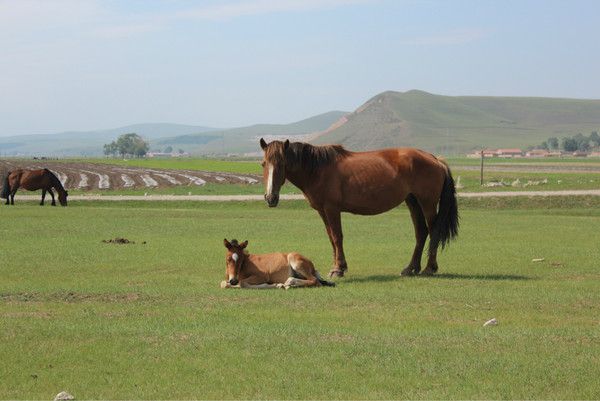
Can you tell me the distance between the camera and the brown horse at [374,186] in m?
17.7

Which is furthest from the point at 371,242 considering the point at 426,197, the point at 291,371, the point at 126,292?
the point at 291,371

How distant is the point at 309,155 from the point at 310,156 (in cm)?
3

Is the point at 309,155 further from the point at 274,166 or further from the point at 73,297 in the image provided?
the point at 73,297

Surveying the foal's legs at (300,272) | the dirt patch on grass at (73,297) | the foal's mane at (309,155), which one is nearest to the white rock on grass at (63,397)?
the dirt patch on grass at (73,297)

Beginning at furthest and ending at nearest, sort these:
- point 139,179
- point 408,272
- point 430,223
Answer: point 139,179, point 430,223, point 408,272

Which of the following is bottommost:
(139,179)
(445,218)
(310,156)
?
(139,179)

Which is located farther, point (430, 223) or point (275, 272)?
point (430, 223)

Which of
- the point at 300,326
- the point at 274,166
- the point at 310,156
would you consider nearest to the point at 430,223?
the point at 310,156

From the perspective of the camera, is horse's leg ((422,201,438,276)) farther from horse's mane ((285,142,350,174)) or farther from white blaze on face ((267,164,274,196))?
white blaze on face ((267,164,274,196))

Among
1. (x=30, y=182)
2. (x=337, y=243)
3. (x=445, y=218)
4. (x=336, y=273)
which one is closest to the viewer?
(x=336, y=273)

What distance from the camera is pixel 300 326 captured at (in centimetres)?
1180

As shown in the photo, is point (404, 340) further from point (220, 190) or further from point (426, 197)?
point (220, 190)

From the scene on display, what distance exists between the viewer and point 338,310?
13.3m

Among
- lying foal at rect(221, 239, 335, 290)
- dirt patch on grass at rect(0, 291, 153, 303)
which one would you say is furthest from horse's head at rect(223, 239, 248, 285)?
dirt patch on grass at rect(0, 291, 153, 303)
